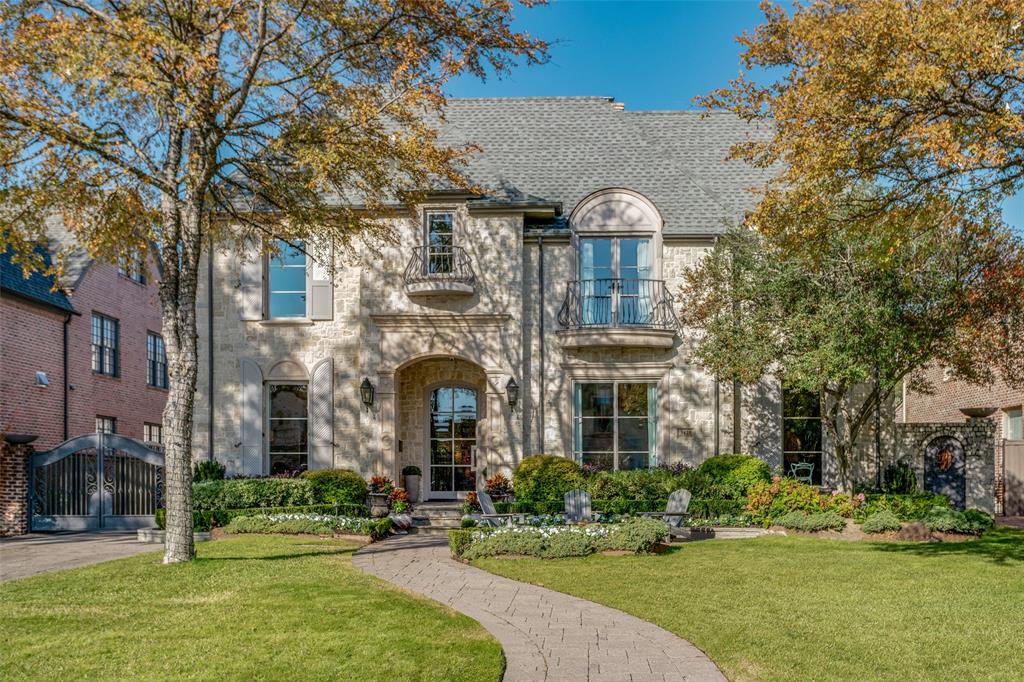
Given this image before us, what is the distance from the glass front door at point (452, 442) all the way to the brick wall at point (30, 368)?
9.59 m

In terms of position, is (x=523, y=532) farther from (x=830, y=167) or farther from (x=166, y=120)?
(x=166, y=120)

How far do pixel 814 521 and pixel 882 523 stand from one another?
1186 millimetres

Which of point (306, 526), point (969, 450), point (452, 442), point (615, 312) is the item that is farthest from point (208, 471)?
point (969, 450)

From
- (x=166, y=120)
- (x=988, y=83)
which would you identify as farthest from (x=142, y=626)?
(x=988, y=83)

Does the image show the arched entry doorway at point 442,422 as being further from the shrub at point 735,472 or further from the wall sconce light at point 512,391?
the shrub at point 735,472

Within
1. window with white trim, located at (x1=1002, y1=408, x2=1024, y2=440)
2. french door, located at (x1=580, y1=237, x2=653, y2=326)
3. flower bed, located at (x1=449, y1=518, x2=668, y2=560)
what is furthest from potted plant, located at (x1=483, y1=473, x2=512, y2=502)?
window with white trim, located at (x1=1002, y1=408, x2=1024, y2=440)

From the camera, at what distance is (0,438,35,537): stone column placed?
16828 mm

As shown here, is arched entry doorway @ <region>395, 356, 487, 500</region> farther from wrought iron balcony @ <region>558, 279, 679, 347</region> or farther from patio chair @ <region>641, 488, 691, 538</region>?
patio chair @ <region>641, 488, 691, 538</region>

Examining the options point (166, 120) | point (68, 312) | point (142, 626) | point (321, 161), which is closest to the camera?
point (142, 626)

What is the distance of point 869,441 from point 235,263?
51.9 ft

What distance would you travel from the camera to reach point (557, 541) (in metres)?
12.8

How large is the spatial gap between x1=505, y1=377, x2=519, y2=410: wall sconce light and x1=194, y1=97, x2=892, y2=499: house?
0.15ft

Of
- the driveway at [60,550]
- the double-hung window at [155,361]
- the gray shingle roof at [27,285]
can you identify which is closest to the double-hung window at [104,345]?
the gray shingle roof at [27,285]

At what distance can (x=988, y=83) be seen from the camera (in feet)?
Answer: 33.0
